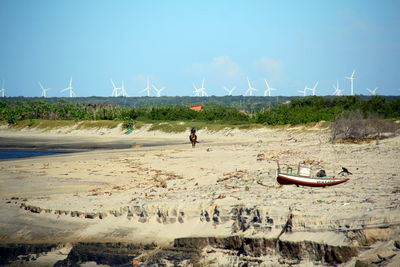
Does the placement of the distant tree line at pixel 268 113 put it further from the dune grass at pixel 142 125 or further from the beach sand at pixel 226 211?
the beach sand at pixel 226 211

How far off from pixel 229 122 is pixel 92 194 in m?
41.4

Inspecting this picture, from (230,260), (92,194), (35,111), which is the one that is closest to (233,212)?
(230,260)

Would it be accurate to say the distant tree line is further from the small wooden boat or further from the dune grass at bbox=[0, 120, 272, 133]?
the small wooden boat

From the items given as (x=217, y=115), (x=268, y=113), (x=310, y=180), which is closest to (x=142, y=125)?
(x=217, y=115)

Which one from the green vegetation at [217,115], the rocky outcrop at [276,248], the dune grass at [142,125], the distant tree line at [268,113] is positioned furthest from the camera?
the dune grass at [142,125]

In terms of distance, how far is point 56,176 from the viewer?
23500 millimetres

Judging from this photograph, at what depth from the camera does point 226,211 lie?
42.6 feet

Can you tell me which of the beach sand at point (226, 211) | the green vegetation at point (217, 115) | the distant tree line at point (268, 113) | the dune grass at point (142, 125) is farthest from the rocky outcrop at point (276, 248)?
the dune grass at point (142, 125)

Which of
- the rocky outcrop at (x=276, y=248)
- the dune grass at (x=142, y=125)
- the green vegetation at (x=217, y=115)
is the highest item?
the green vegetation at (x=217, y=115)

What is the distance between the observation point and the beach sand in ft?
34.5

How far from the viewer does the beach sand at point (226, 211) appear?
34.5 feet

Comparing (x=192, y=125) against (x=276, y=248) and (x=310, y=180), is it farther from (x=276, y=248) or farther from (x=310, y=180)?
(x=276, y=248)

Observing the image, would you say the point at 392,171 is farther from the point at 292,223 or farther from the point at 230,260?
the point at 230,260

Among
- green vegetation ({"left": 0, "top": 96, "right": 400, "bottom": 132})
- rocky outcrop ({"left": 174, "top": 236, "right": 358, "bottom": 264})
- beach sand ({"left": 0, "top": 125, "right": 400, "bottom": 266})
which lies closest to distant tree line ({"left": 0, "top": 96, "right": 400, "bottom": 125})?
green vegetation ({"left": 0, "top": 96, "right": 400, "bottom": 132})
